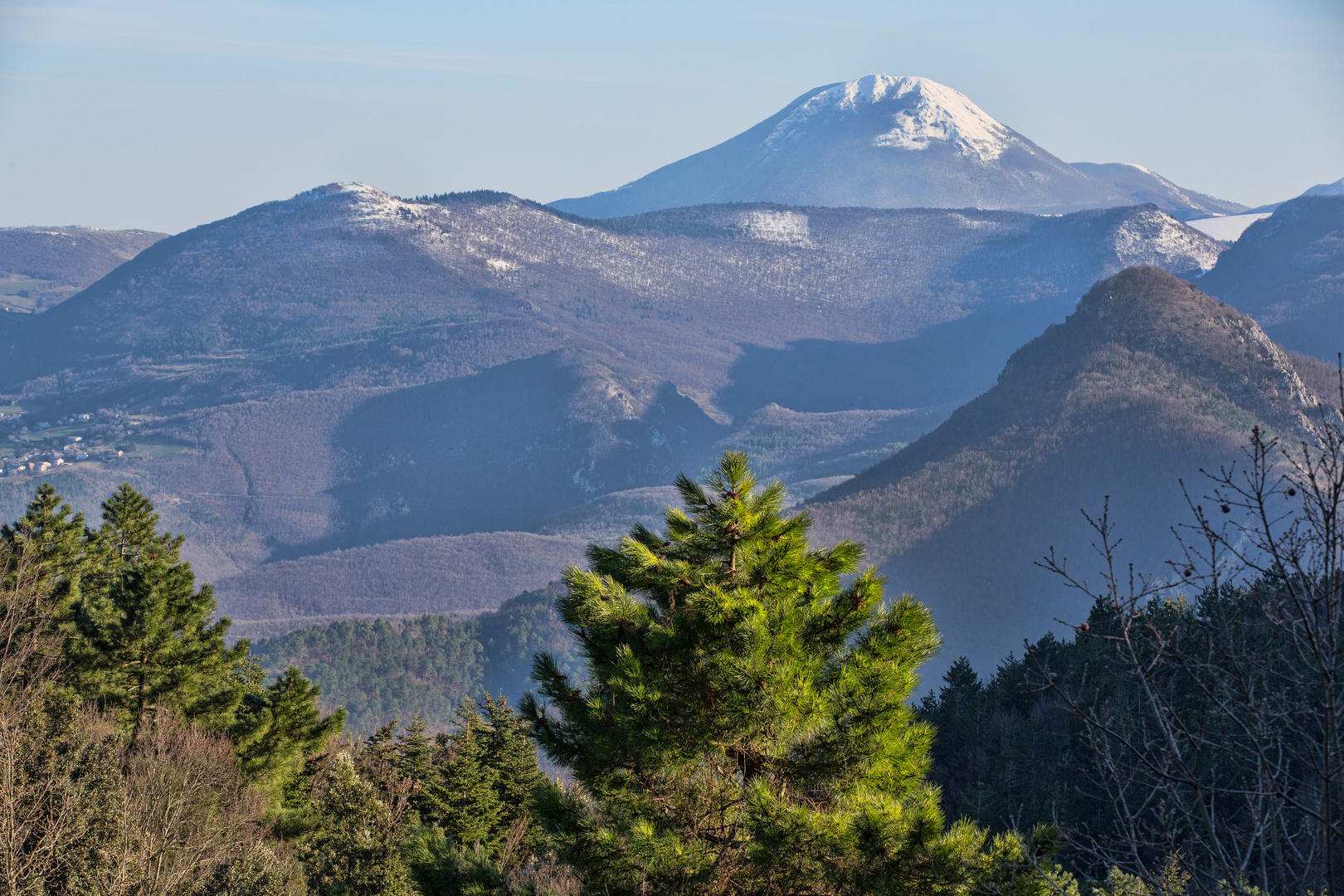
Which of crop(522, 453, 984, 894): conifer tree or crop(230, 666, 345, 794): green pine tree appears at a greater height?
crop(522, 453, 984, 894): conifer tree

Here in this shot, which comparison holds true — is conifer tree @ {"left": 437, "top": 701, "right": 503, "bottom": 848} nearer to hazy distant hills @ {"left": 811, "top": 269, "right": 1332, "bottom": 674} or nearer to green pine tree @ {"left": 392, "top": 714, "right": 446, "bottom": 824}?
green pine tree @ {"left": 392, "top": 714, "right": 446, "bottom": 824}

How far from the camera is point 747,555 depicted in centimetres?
1168

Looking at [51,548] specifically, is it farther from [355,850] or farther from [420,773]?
[355,850]

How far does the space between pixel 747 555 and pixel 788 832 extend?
9.31ft

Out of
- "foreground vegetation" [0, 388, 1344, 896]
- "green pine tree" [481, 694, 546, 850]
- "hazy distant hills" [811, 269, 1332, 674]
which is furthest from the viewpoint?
"hazy distant hills" [811, 269, 1332, 674]

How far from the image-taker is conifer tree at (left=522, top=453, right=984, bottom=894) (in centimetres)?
1108

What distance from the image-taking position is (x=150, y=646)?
2955 centimetres

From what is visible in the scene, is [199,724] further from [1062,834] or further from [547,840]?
[1062,834]

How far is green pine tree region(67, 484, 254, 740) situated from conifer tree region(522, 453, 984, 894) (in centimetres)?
2130

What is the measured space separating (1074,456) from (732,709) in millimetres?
171551

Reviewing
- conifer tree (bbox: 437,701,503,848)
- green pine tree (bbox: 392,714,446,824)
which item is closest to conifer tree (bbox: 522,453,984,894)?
green pine tree (bbox: 392,714,446,824)

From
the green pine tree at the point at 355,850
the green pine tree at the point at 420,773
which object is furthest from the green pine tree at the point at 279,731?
the green pine tree at the point at 355,850

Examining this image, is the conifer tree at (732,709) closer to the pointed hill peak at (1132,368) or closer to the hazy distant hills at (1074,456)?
the hazy distant hills at (1074,456)

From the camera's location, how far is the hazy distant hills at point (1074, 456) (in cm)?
15375
